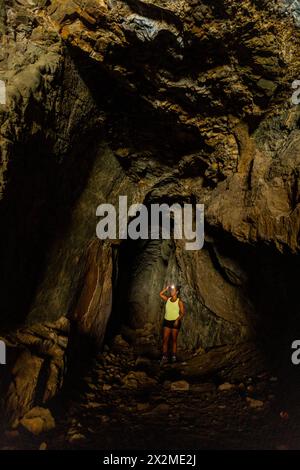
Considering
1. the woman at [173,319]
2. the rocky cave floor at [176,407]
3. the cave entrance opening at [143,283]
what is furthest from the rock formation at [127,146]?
the cave entrance opening at [143,283]

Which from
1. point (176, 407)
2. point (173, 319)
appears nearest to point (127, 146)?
point (173, 319)

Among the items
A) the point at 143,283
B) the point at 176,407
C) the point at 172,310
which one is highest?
the point at 143,283

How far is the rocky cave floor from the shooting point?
128 inches

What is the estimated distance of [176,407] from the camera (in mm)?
4164

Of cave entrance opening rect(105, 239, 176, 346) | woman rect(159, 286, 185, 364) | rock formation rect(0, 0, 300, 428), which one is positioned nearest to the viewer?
rock formation rect(0, 0, 300, 428)

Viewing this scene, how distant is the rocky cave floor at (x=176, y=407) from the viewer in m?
3.24

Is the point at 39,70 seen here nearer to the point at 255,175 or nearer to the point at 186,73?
the point at 186,73

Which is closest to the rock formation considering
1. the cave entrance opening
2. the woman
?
the woman

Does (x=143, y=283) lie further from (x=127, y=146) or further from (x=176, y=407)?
(x=176, y=407)

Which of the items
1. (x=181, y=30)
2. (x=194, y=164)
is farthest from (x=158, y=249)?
(x=181, y=30)

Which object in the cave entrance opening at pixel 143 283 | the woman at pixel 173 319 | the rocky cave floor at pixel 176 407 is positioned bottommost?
the rocky cave floor at pixel 176 407

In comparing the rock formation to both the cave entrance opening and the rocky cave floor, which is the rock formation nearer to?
the rocky cave floor

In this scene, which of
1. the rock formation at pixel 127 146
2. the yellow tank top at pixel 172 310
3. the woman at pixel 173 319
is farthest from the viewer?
the yellow tank top at pixel 172 310

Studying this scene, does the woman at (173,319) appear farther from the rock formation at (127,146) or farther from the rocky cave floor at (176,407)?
the rock formation at (127,146)
